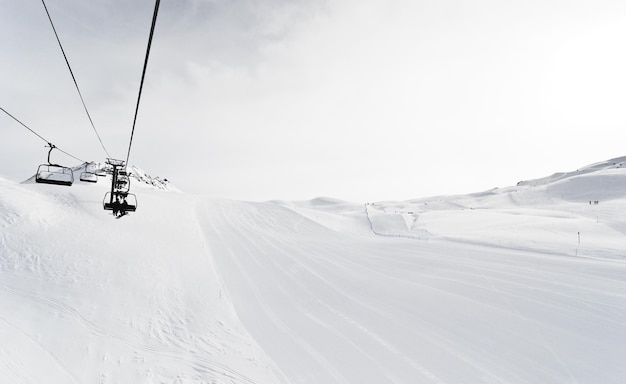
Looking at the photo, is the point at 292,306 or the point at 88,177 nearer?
the point at 292,306

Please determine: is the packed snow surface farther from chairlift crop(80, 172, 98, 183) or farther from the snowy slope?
chairlift crop(80, 172, 98, 183)

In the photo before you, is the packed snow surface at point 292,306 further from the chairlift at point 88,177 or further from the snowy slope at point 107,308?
the chairlift at point 88,177

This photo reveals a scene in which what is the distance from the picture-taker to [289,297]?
15453mm

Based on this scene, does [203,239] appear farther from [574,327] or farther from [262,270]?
[574,327]

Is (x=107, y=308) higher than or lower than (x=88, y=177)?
lower

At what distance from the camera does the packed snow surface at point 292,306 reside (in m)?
9.52

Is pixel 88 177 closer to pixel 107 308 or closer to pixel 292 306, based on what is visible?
pixel 107 308

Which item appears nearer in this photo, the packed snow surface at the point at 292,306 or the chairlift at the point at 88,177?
the packed snow surface at the point at 292,306

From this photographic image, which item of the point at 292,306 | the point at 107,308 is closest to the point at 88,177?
the point at 107,308

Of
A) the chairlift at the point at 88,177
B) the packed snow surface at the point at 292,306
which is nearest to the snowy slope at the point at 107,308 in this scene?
the packed snow surface at the point at 292,306

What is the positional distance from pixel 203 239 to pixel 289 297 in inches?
596

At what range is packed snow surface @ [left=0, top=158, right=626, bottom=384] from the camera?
375 inches

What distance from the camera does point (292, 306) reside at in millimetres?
14336

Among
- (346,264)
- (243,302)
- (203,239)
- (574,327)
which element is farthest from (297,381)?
(203,239)
